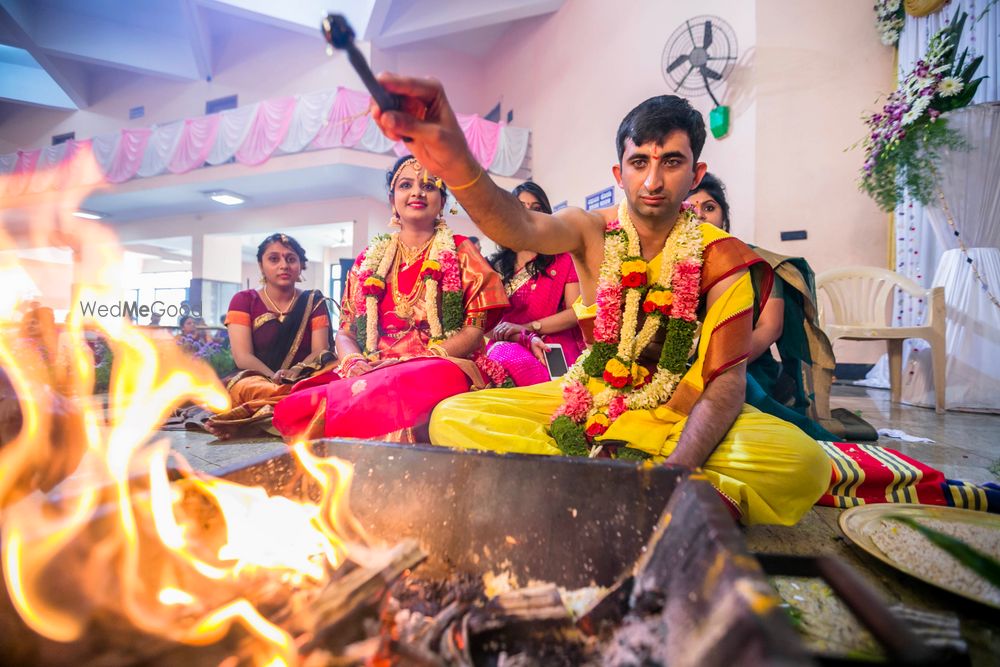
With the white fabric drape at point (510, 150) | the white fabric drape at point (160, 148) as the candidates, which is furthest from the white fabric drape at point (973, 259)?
the white fabric drape at point (160, 148)

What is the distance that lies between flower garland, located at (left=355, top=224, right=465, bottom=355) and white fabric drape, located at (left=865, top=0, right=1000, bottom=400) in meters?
4.81

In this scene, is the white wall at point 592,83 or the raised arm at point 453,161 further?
the white wall at point 592,83

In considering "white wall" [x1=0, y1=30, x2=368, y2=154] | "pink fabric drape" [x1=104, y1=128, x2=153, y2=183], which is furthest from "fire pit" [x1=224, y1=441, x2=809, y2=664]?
"pink fabric drape" [x1=104, y1=128, x2=153, y2=183]

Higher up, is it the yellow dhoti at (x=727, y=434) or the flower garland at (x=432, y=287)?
the flower garland at (x=432, y=287)

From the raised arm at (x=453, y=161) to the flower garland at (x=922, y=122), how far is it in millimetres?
4532

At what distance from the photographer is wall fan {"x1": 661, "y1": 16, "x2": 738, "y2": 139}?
20.2ft

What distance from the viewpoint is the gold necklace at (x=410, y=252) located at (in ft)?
10.2

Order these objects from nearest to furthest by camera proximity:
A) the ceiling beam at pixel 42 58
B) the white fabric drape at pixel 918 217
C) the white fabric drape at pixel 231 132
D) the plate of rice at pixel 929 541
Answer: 1. the plate of rice at pixel 929 541
2. the white fabric drape at pixel 918 217
3. the white fabric drape at pixel 231 132
4. the ceiling beam at pixel 42 58

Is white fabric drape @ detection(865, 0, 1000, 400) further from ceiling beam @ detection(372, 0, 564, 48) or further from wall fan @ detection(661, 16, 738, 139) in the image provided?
ceiling beam @ detection(372, 0, 564, 48)

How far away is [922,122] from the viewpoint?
13.9 feet

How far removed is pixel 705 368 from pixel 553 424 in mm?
633

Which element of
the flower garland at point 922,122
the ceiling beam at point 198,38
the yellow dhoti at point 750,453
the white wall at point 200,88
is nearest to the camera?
the yellow dhoti at point 750,453

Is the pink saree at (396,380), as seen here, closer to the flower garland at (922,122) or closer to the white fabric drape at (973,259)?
the flower garland at (922,122)

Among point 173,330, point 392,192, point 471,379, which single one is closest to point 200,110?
point 173,330
